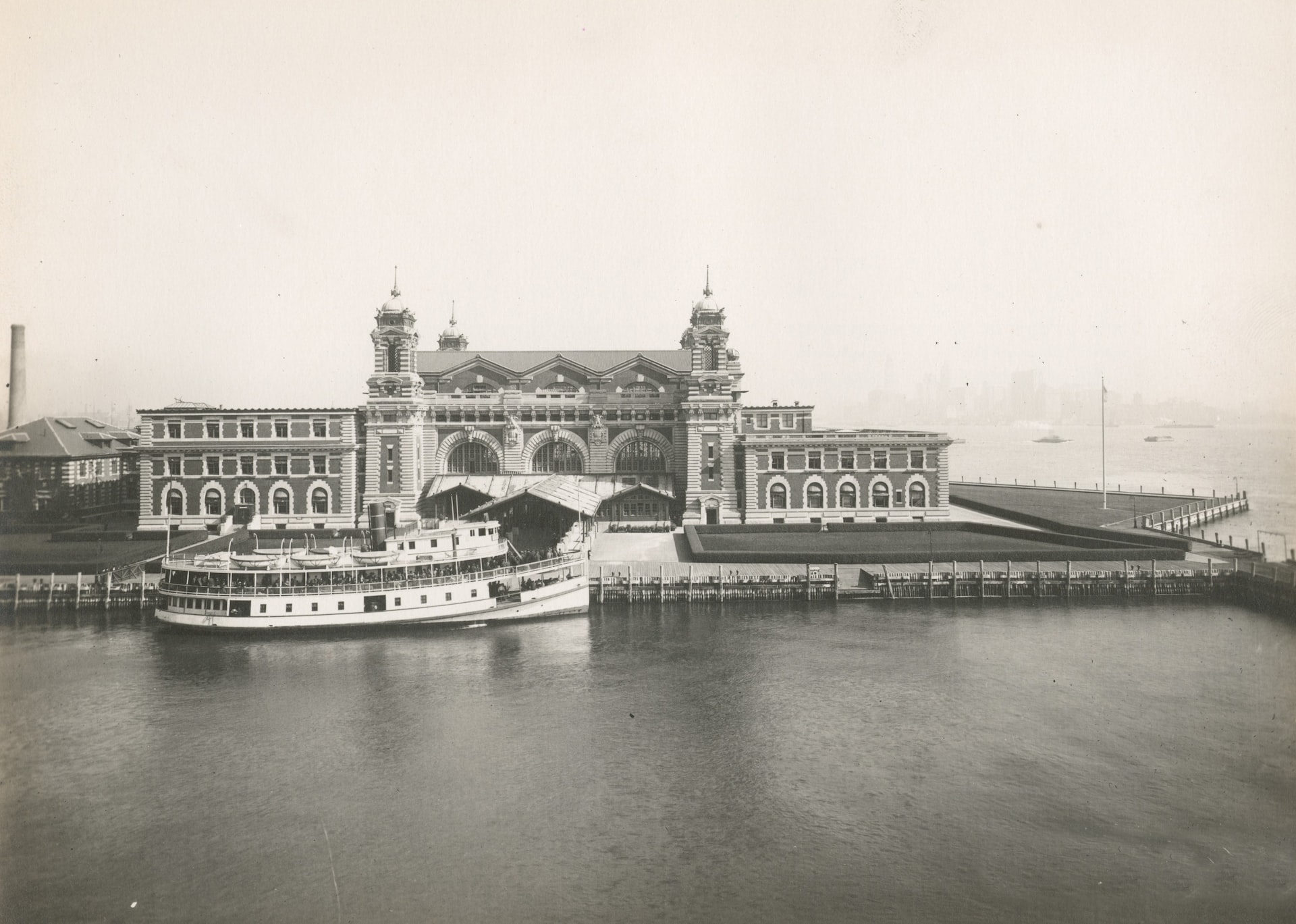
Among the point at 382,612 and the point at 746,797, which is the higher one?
the point at 382,612

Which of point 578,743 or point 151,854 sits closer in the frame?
point 151,854

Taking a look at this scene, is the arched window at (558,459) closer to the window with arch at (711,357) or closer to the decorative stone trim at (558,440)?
the decorative stone trim at (558,440)

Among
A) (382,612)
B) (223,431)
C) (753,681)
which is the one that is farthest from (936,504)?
(223,431)

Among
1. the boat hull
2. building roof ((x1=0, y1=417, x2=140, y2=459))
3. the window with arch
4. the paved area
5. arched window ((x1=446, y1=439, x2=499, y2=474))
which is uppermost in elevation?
the window with arch

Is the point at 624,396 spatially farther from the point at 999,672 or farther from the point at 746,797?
the point at 746,797

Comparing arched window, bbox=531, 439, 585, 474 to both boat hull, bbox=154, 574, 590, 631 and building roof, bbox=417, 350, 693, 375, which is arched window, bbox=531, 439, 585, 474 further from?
boat hull, bbox=154, 574, 590, 631

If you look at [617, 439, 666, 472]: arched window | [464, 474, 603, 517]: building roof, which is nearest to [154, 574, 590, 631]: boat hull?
[464, 474, 603, 517]: building roof

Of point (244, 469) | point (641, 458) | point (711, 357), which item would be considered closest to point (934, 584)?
point (711, 357)
